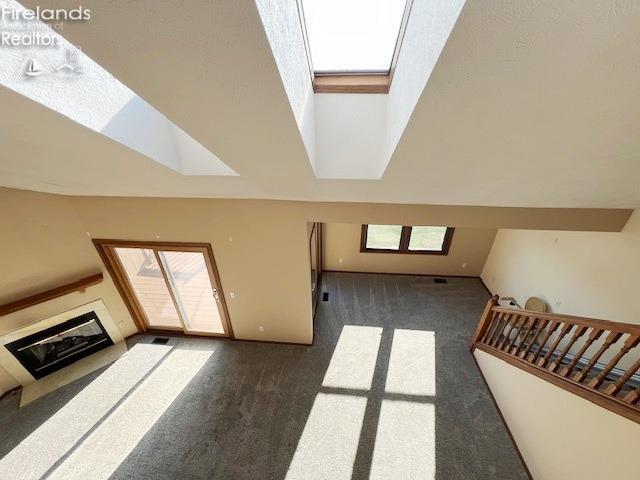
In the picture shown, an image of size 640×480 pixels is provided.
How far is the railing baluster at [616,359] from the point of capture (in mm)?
1700

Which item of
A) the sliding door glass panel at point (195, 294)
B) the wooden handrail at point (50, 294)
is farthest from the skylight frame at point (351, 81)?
the wooden handrail at point (50, 294)

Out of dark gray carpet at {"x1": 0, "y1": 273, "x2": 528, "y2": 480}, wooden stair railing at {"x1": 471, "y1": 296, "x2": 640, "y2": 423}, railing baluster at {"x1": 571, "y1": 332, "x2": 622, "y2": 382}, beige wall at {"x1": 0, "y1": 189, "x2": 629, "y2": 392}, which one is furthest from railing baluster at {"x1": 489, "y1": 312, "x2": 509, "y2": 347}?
beige wall at {"x1": 0, "y1": 189, "x2": 629, "y2": 392}

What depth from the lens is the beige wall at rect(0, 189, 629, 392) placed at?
2.74 meters

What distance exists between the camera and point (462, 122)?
2.69 ft

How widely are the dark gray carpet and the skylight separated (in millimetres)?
3566

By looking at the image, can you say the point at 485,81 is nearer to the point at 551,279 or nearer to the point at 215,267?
the point at 215,267

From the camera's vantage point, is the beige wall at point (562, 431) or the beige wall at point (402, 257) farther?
the beige wall at point (402, 257)

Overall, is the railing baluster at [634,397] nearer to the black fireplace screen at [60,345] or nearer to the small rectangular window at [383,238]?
the small rectangular window at [383,238]

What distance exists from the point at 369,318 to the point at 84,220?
4.62 metres

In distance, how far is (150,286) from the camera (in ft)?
12.8

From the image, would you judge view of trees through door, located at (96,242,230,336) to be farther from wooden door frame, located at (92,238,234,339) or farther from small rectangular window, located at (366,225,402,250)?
small rectangular window, located at (366,225,402,250)

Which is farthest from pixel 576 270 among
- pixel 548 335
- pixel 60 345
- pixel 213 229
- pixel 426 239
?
pixel 60 345

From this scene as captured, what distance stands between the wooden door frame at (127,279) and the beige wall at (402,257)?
2716 mm

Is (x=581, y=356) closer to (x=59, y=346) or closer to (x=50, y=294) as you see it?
(x=50, y=294)
